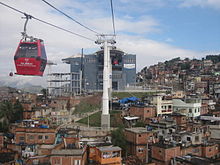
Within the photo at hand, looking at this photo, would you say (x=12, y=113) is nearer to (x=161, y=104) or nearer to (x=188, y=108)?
(x=161, y=104)

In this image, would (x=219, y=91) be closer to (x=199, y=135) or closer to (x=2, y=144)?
(x=199, y=135)

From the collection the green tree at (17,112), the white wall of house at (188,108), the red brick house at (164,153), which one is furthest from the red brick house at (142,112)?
the green tree at (17,112)

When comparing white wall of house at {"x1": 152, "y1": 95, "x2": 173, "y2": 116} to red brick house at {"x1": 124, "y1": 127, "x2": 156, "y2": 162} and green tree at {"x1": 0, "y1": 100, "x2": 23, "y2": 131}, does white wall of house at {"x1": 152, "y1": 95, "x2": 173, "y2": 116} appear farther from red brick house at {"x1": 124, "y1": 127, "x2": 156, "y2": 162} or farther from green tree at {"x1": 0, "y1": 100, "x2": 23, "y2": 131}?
green tree at {"x1": 0, "y1": 100, "x2": 23, "y2": 131}

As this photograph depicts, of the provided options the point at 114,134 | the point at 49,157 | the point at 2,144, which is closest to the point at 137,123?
the point at 114,134

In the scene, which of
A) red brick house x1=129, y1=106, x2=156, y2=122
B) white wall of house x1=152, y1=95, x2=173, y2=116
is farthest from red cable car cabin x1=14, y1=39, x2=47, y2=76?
white wall of house x1=152, y1=95, x2=173, y2=116

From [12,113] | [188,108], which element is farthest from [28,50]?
[188,108]
